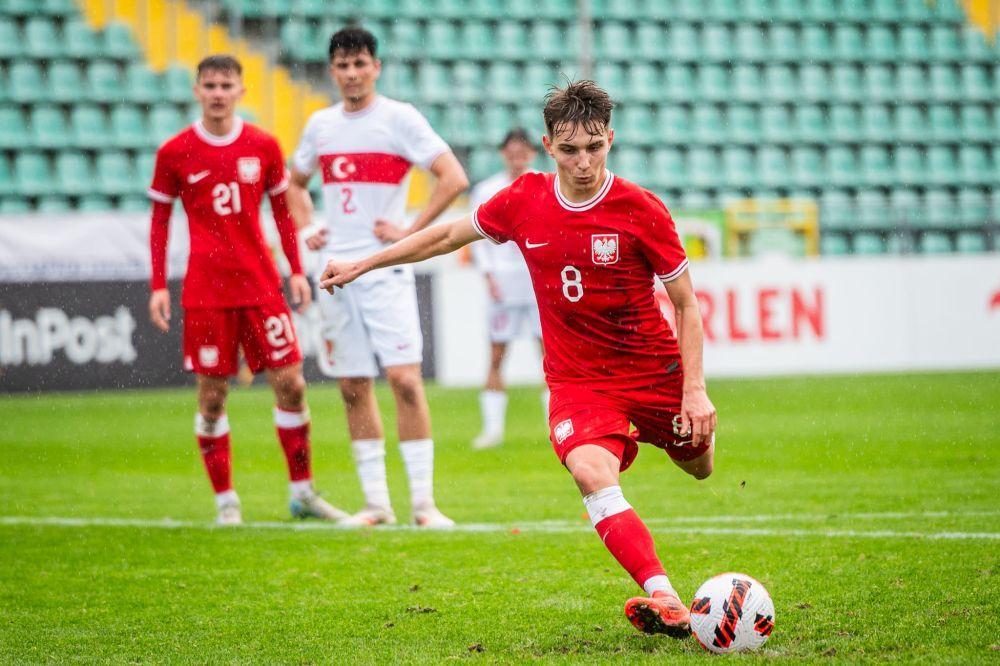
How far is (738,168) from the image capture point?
1997 centimetres

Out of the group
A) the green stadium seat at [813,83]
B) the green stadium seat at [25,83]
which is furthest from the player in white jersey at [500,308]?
the green stadium seat at [813,83]

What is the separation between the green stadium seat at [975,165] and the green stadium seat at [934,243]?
515 cm

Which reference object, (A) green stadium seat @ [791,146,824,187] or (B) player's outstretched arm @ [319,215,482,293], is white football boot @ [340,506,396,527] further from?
(A) green stadium seat @ [791,146,824,187]

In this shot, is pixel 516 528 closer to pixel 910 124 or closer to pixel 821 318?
pixel 821 318

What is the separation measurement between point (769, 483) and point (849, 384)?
21.3ft

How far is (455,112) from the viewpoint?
18.9 m

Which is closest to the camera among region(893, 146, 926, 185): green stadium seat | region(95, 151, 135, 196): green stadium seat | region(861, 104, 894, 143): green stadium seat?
region(95, 151, 135, 196): green stadium seat

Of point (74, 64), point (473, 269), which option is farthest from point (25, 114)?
point (473, 269)

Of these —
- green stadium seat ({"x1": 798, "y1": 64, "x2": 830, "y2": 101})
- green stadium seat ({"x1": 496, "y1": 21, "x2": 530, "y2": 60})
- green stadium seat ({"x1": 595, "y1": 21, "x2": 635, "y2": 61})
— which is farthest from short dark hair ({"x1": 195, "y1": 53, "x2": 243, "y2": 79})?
green stadium seat ({"x1": 798, "y1": 64, "x2": 830, "y2": 101})

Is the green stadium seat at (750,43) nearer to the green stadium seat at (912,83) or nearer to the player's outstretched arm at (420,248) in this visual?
the green stadium seat at (912,83)

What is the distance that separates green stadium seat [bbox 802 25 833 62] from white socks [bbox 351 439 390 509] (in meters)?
16.7

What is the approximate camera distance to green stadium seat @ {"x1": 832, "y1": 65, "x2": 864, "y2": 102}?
20.8 m

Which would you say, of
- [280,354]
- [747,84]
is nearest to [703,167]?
[747,84]

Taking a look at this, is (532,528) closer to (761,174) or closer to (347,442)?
(347,442)
